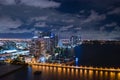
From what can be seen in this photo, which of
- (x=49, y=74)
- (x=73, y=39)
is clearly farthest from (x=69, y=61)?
(x=73, y=39)

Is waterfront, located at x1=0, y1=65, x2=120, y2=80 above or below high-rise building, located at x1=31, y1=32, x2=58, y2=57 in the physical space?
below

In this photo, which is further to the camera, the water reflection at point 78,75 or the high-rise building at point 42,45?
the high-rise building at point 42,45

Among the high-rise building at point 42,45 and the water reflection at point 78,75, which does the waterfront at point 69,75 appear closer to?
the water reflection at point 78,75

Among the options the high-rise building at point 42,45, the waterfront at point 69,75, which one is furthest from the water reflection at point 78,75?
the high-rise building at point 42,45

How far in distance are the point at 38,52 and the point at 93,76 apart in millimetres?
10353

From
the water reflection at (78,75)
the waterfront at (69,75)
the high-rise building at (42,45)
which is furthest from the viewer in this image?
the high-rise building at (42,45)

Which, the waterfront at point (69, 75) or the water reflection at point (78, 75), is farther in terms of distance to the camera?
the water reflection at point (78, 75)

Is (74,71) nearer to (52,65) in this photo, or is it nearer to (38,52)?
(52,65)

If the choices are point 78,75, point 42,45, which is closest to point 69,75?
point 78,75

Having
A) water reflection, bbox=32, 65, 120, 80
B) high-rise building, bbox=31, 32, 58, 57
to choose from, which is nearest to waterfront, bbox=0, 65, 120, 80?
water reflection, bbox=32, 65, 120, 80

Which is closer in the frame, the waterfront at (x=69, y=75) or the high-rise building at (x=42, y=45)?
the waterfront at (x=69, y=75)

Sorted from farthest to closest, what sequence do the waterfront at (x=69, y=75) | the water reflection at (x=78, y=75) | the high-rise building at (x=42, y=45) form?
the high-rise building at (x=42, y=45), the water reflection at (x=78, y=75), the waterfront at (x=69, y=75)

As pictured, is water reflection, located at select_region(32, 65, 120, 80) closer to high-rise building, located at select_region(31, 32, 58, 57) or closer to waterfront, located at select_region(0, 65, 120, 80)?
waterfront, located at select_region(0, 65, 120, 80)

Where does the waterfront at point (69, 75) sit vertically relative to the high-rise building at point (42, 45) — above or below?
below
